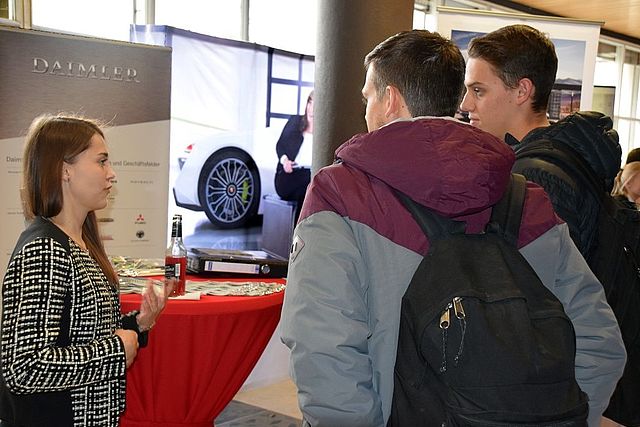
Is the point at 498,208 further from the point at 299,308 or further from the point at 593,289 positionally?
the point at 299,308

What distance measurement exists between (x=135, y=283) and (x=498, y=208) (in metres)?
1.89

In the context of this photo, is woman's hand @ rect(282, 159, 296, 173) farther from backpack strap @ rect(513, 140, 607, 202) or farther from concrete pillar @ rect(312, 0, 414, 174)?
backpack strap @ rect(513, 140, 607, 202)

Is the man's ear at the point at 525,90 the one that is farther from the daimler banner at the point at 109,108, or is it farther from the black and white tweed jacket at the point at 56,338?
the daimler banner at the point at 109,108

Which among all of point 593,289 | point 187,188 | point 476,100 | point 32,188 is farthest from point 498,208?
point 187,188

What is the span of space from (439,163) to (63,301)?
1051 mm

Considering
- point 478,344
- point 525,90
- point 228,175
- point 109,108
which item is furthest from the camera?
point 228,175

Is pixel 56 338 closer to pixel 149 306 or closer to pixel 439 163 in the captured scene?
pixel 149 306

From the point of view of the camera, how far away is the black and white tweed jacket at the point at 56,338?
1.76 meters

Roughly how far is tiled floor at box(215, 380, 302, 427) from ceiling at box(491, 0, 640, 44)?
227 inches

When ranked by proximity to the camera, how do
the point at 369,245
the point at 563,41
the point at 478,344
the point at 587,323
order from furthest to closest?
the point at 563,41, the point at 587,323, the point at 369,245, the point at 478,344

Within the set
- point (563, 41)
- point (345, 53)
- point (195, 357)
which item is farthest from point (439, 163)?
point (563, 41)

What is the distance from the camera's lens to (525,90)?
197cm

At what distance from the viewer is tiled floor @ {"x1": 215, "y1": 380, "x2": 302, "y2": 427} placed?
4109 mm

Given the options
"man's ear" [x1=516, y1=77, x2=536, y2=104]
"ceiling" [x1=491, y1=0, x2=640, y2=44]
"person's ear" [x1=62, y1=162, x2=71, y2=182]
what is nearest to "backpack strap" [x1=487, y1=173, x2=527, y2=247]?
"man's ear" [x1=516, y1=77, x2=536, y2=104]
